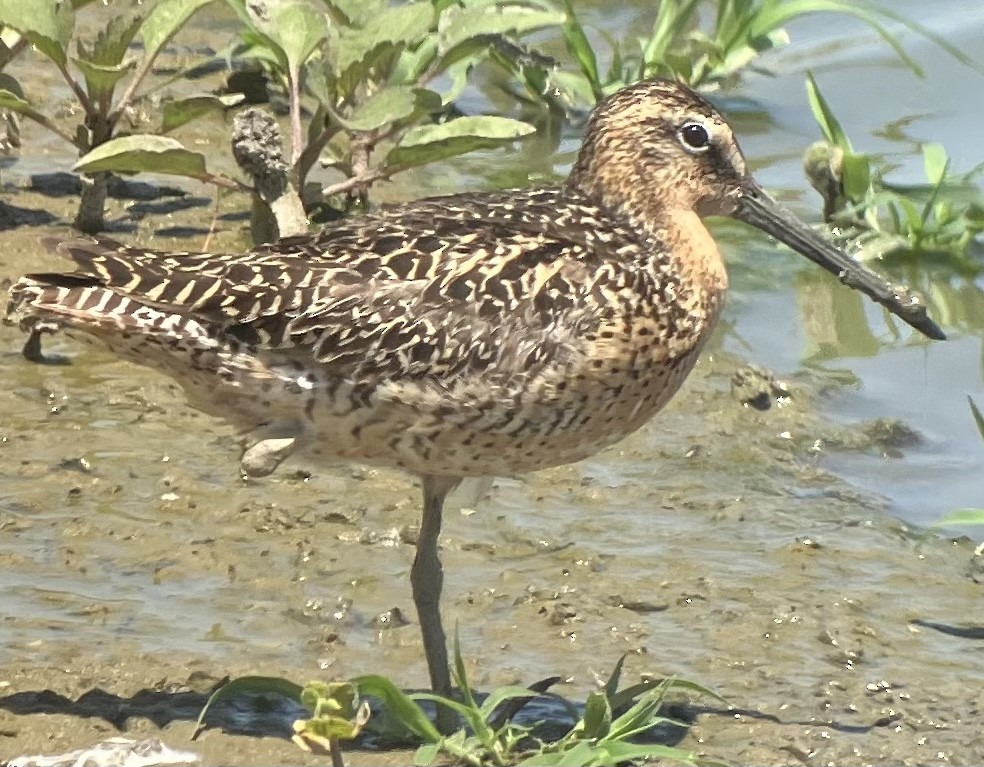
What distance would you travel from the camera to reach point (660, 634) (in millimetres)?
5160

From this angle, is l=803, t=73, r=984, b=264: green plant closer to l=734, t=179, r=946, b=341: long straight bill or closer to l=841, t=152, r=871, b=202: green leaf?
l=841, t=152, r=871, b=202: green leaf

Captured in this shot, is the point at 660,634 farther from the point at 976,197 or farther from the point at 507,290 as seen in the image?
the point at 976,197

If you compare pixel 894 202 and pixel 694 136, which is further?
pixel 894 202

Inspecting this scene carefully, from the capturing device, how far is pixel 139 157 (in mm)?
6488

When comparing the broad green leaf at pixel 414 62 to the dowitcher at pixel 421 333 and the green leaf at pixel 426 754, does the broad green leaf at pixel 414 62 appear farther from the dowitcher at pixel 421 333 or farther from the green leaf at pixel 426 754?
the green leaf at pixel 426 754

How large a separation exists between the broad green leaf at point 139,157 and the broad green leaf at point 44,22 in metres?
0.35

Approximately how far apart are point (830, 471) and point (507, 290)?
181 centimetres

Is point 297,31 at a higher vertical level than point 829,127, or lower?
higher

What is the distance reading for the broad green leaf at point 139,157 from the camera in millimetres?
6445

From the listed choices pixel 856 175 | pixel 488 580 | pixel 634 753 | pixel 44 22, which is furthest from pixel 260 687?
pixel 856 175

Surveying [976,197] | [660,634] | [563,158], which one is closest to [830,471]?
[660,634]

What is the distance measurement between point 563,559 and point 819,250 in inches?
42.5

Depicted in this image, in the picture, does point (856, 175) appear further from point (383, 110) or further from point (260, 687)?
point (260, 687)

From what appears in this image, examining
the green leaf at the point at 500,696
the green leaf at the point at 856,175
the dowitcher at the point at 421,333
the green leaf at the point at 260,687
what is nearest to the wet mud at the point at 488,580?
the green leaf at the point at 260,687
